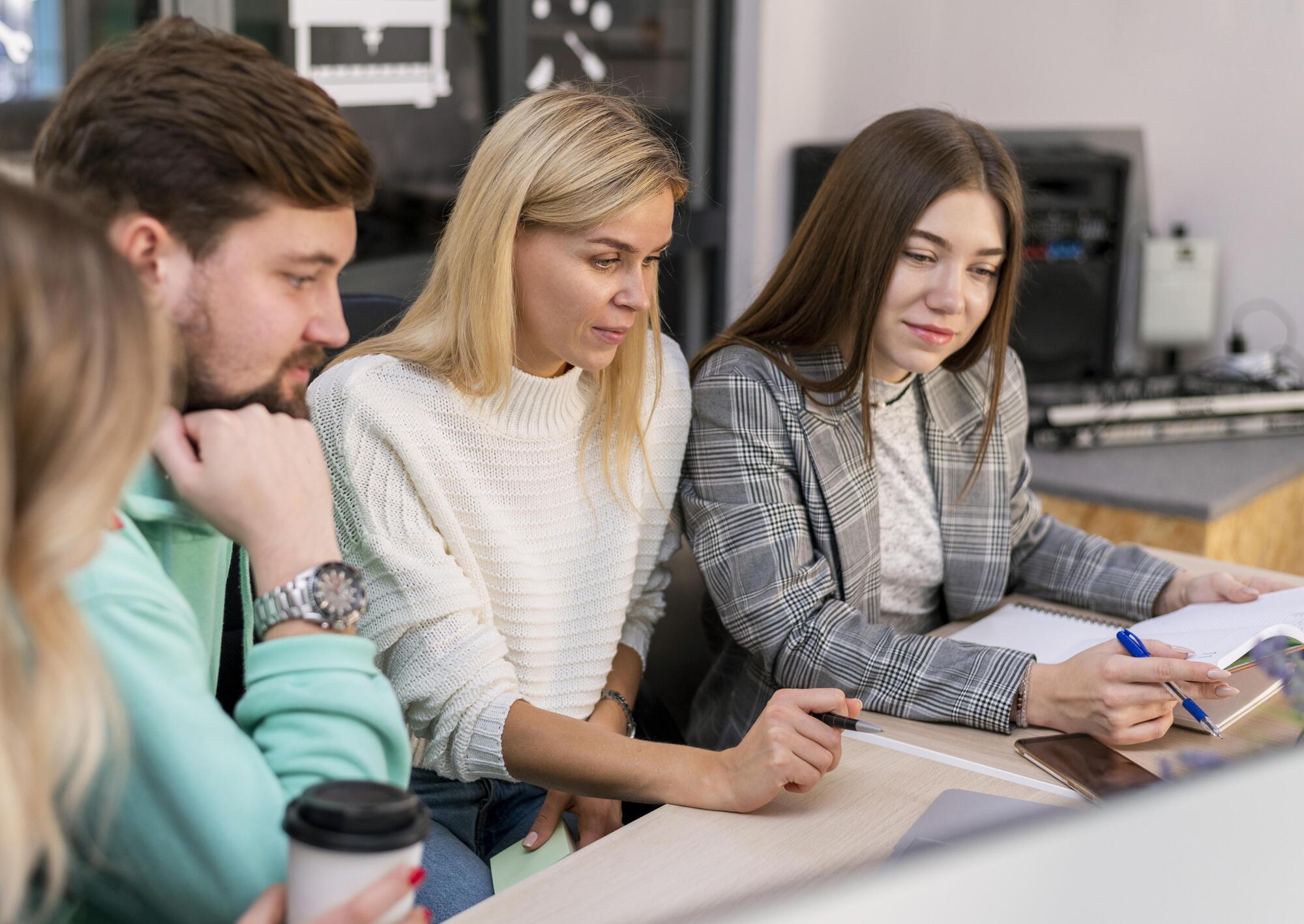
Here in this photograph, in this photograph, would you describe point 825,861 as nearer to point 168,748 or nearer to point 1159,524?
point 168,748

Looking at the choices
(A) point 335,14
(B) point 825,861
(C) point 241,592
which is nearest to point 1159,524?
(B) point 825,861

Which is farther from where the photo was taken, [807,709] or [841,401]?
[841,401]

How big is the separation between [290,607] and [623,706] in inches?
23.9

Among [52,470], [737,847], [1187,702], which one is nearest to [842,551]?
[1187,702]

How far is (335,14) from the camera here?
2379 mm

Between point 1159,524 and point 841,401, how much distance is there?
0.93m

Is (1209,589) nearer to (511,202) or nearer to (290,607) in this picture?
(511,202)

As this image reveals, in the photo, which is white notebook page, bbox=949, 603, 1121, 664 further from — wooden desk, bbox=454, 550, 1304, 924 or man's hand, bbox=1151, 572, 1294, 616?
wooden desk, bbox=454, 550, 1304, 924

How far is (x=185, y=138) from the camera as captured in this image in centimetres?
78

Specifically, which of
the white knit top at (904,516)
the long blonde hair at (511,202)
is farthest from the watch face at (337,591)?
the white knit top at (904,516)

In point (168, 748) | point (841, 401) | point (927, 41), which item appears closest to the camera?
point (168, 748)

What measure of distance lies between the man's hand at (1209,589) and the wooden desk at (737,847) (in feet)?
1.59

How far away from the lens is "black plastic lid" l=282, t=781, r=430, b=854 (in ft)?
2.03

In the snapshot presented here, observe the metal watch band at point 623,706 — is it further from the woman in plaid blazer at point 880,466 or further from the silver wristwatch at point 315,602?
→ the silver wristwatch at point 315,602
